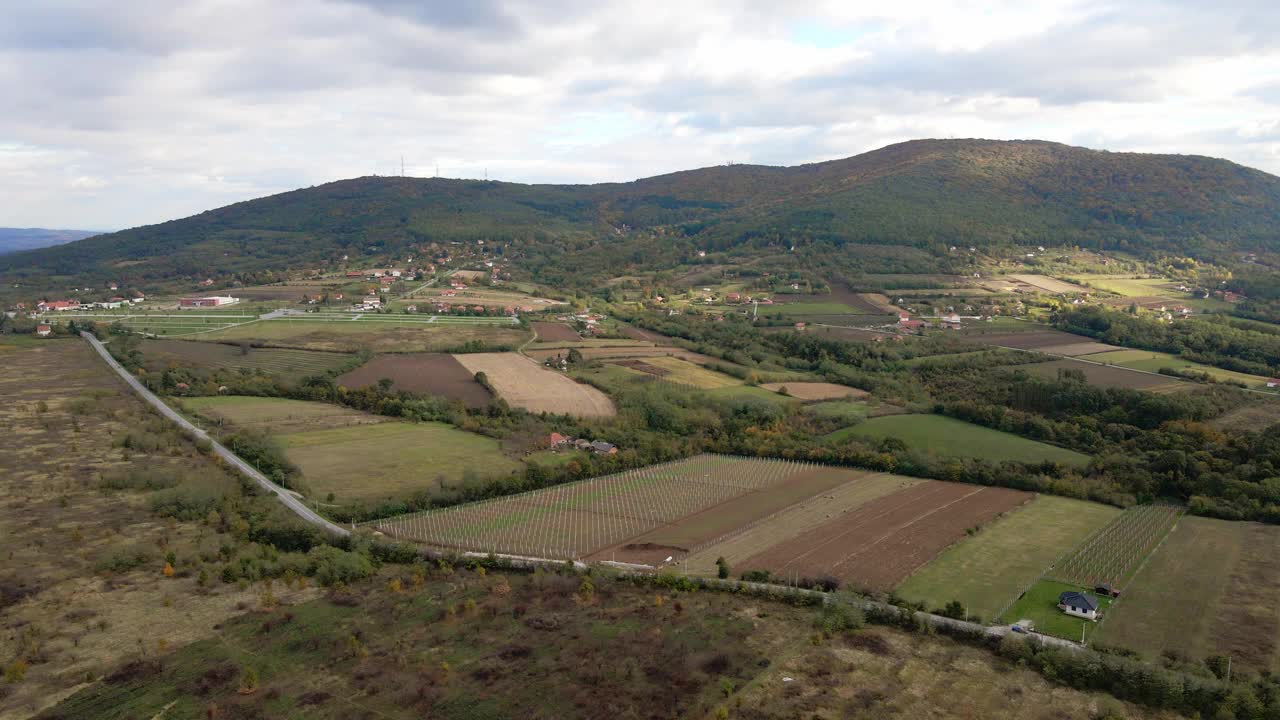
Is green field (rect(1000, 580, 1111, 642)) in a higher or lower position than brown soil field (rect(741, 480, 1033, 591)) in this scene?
lower

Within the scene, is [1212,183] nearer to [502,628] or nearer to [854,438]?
[854,438]

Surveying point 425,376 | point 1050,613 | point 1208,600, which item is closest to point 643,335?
point 425,376

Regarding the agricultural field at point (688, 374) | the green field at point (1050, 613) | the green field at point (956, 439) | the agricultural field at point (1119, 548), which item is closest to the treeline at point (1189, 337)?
the green field at point (956, 439)

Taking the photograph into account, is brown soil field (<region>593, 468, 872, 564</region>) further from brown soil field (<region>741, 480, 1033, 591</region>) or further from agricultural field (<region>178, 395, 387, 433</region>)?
agricultural field (<region>178, 395, 387, 433</region>)

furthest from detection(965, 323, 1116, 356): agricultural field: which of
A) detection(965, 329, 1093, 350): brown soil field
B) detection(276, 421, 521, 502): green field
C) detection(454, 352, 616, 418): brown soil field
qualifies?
detection(276, 421, 521, 502): green field

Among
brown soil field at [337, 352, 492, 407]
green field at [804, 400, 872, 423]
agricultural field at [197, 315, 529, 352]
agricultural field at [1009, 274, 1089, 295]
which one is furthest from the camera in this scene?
agricultural field at [1009, 274, 1089, 295]

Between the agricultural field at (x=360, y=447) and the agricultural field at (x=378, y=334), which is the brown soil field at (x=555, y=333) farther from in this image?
the agricultural field at (x=360, y=447)
